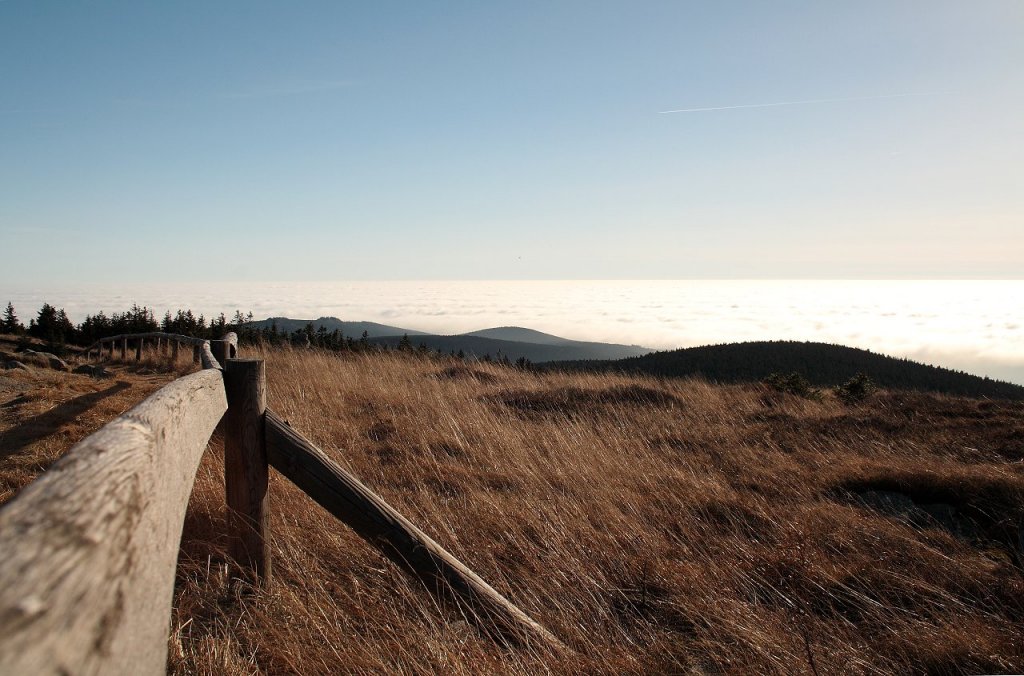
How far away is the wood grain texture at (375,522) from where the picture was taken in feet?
9.70

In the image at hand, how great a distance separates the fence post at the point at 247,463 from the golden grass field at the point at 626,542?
6.7 inches

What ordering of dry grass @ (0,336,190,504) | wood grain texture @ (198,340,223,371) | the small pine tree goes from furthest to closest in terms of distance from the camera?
the small pine tree
dry grass @ (0,336,190,504)
wood grain texture @ (198,340,223,371)

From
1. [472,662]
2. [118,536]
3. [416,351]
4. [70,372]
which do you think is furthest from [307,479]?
[416,351]

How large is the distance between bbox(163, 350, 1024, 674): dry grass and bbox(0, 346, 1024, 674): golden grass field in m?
0.02

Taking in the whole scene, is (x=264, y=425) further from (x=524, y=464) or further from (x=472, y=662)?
(x=524, y=464)

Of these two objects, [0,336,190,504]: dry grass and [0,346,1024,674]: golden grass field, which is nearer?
[0,346,1024,674]: golden grass field

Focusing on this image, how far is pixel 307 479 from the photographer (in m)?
2.96

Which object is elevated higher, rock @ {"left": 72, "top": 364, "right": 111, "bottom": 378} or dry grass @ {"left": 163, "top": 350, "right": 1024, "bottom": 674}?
rock @ {"left": 72, "top": 364, "right": 111, "bottom": 378}

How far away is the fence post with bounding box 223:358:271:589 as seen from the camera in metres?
2.94

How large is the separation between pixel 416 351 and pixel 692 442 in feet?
29.0

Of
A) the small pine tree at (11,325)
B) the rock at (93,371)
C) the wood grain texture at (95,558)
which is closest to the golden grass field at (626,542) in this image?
the rock at (93,371)

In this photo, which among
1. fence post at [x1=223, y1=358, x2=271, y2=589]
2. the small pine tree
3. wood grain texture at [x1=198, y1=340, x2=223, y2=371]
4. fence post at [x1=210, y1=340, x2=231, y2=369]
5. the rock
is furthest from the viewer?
the small pine tree

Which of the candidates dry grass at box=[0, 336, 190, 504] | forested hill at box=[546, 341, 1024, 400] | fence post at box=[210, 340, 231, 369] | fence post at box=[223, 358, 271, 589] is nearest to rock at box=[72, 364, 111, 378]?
dry grass at box=[0, 336, 190, 504]

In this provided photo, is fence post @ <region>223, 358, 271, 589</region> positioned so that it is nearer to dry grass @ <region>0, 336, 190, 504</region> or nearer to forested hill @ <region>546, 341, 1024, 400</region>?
dry grass @ <region>0, 336, 190, 504</region>
